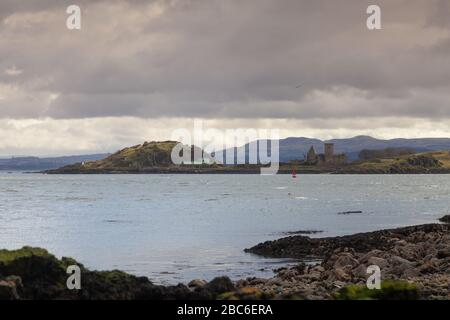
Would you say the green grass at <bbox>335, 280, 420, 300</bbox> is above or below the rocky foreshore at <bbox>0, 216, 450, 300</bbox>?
above

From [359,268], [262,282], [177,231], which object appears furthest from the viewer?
[177,231]

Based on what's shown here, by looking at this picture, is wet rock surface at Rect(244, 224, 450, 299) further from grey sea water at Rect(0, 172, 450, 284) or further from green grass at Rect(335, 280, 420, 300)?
grey sea water at Rect(0, 172, 450, 284)

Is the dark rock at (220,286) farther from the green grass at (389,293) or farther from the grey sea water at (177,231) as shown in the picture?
the grey sea water at (177,231)

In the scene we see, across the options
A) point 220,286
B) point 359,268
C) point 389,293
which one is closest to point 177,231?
point 359,268

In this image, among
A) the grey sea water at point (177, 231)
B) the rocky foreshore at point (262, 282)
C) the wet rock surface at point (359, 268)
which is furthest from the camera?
the grey sea water at point (177, 231)

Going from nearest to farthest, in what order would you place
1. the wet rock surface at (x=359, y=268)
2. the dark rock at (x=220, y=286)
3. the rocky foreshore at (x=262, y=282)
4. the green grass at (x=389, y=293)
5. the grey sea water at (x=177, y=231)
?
the green grass at (x=389, y=293) → the rocky foreshore at (x=262, y=282) → the dark rock at (x=220, y=286) → the wet rock surface at (x=359, y=268) → the grey sea water at (x=177, y=231)

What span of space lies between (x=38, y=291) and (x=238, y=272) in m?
19.7

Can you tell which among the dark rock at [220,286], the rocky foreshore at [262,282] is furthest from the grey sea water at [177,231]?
the dark rock at [220,286]

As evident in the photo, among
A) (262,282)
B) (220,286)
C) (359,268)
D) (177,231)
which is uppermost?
(220,286)

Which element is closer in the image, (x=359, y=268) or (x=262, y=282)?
(x=359, y=268)

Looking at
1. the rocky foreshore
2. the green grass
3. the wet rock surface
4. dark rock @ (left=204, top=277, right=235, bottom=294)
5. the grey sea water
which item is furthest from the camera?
the grey sea water

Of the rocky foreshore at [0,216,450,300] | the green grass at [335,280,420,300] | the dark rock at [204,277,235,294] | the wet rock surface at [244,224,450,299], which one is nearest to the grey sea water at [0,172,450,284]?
the wet rock surface at [244,224,450,299]

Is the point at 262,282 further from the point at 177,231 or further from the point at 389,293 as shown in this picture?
the point at 177,231

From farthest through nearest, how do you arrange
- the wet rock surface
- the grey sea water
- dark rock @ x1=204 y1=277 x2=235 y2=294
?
the grey sea water
the wet rock surface
dark rock @ x1=204 y1=277 x2=235 y2=294
